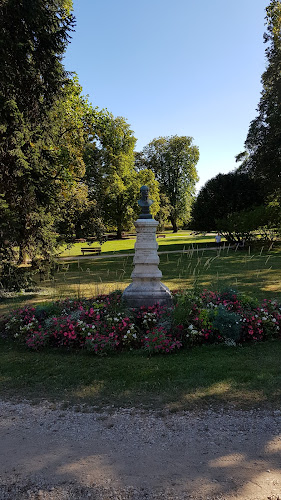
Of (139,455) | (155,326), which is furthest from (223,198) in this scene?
(139,455)

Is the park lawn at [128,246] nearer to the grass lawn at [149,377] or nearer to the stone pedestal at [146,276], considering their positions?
the stone pedestal at [146,276]

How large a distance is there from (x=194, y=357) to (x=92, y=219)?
563 inches

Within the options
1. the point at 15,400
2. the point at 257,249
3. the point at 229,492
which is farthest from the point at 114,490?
the point at 257,249

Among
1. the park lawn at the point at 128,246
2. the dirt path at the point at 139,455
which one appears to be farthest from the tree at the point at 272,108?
the dirt path at the point at 139,455

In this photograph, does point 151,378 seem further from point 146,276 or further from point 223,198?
point 223,198

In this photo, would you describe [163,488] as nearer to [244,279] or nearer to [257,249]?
[244,279]

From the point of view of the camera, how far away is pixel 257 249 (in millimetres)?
24547

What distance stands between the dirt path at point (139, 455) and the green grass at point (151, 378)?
291mm

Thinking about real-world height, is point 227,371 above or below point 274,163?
below

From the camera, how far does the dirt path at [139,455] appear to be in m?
2.51

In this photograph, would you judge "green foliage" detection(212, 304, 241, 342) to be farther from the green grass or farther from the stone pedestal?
the stone pedestal

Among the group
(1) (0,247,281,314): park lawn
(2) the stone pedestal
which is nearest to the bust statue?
(2) the stone pedestal

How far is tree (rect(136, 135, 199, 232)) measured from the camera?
48969 millimetres

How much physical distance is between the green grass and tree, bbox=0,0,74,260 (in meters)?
5.40
